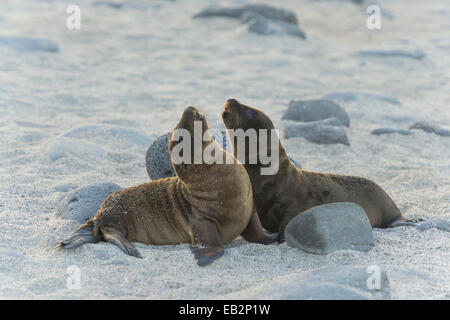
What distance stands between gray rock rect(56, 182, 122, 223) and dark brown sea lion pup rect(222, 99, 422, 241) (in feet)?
3.49

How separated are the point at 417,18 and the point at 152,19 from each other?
23.4ft

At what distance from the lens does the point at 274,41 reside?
500 inches

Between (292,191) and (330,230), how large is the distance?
23.4 inches

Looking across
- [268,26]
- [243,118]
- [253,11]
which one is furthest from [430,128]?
[253,11]

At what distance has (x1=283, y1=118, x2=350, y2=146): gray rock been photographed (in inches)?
275

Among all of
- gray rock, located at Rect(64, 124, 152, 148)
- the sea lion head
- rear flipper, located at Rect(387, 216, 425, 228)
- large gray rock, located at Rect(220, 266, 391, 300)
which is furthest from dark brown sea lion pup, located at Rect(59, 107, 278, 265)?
gray rock, located at Rect(64, 124, 152, 148)

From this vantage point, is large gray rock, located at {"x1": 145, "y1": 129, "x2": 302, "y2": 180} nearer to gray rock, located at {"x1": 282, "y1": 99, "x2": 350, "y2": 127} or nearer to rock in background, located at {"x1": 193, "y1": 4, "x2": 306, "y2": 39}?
gray rock, located at {"x1": 282, "y1": 99, "x2": 350, "y2": 127}

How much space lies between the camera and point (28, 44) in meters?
10.9

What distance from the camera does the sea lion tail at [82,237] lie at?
412 centimetres

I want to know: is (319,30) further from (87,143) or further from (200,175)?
(200,175)

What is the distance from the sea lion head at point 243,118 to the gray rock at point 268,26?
27.9ft

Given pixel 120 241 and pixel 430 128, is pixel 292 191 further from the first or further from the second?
pixel 430 128

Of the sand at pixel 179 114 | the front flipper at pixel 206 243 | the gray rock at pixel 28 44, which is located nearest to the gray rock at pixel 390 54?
the sand at pixel 179 114
